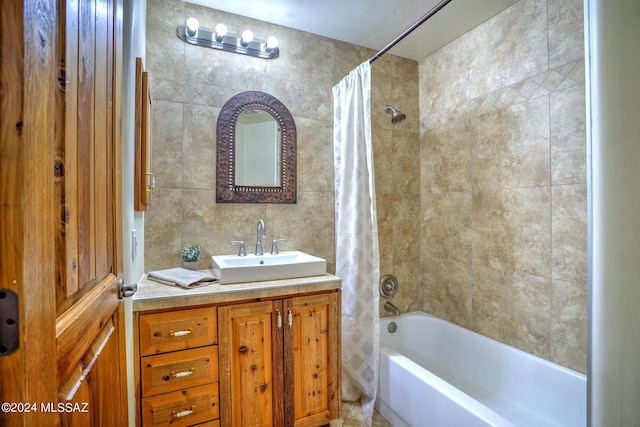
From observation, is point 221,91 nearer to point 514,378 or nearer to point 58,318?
point 58,318

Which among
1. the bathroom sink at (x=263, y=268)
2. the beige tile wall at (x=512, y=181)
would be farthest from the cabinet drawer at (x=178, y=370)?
the beige tile wall at (x=512, y=181)

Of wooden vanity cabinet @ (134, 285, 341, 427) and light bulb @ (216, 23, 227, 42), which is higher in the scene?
light bulb @ (216, 23, 227, 42)

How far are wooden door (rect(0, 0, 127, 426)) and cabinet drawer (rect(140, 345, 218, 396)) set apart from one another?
0.63 metres

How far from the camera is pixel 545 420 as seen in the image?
160 centimetres

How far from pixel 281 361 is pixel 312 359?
0.19 meters


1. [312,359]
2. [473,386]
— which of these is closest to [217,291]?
[312,359]

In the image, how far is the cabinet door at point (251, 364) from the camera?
1.45 meters

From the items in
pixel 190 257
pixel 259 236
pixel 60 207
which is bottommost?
pixel 190 257

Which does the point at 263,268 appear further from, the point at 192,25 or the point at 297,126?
the point at 192,25

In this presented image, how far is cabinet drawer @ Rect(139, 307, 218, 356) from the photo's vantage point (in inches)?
52.2

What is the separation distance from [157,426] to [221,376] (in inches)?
12.8

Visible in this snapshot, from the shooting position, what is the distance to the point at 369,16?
2057mm

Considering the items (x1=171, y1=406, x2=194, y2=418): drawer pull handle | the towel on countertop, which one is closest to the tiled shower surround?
the towel on countertop

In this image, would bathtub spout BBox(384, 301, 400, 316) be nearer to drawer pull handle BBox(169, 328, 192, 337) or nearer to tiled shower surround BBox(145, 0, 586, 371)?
tiled shower surround BBox(145, 0, 586, 371)
